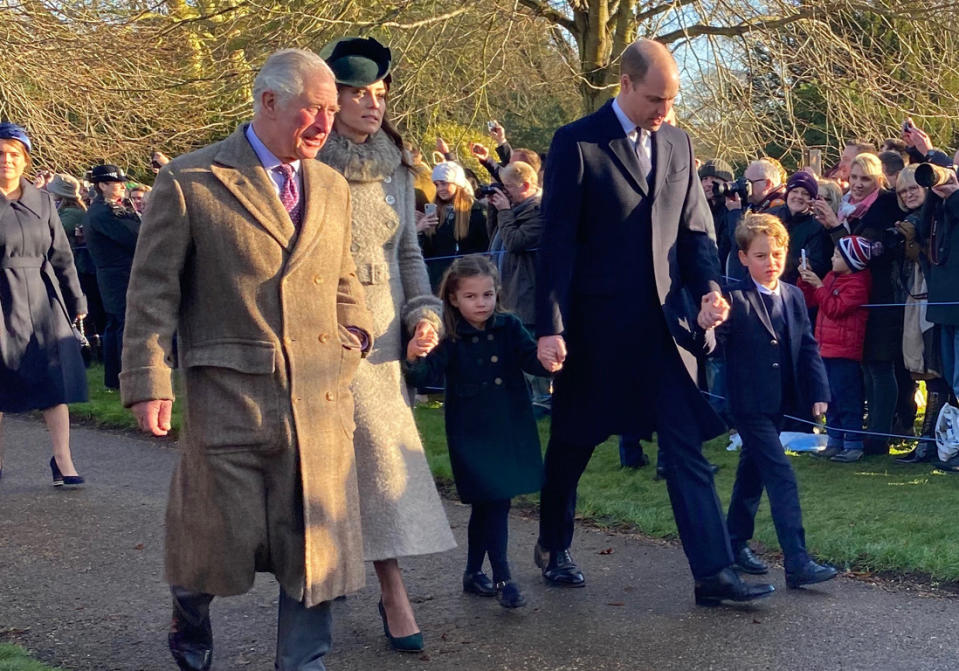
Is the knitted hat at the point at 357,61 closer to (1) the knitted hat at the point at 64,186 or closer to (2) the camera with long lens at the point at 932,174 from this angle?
(2) the camera with long lens at the point at 932,174

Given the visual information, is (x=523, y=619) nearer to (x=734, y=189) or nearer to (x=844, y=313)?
(x=844, y=313)

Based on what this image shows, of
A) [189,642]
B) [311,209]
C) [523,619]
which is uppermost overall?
[311,209]

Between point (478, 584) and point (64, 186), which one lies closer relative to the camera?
point (478, 584)

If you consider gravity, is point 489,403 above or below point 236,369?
below

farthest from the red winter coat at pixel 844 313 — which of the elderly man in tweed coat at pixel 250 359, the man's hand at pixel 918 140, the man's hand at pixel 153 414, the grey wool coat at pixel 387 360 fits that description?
the man's hand at pixel 153 414

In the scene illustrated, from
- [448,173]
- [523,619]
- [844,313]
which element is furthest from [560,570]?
[448,173]

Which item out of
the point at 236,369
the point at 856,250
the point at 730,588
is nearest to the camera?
the point at 236,369

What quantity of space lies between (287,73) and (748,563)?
10.2ft

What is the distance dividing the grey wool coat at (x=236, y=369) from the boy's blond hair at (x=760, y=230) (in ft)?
8.32

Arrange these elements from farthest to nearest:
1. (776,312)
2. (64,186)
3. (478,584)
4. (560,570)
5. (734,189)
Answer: (64,186) < (734,189) < (776,312) < (560,570) < (478,584)

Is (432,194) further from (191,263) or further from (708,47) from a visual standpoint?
(191,263)

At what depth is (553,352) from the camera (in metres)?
5.15

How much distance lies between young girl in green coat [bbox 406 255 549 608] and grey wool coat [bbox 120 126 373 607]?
1.38 m

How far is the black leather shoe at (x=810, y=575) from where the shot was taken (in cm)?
538
